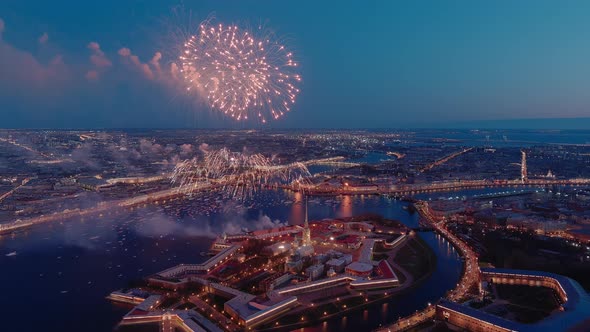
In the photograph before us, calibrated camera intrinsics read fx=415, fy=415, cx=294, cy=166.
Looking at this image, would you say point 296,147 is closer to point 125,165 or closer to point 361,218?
point 125,165

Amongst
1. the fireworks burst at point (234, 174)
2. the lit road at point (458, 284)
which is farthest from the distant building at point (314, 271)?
the fireworks burst at point (234, 174)

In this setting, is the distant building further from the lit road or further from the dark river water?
the lit road

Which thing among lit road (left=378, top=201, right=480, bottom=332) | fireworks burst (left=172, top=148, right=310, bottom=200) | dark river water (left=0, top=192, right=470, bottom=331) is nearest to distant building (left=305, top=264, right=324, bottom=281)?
dark river water (left=0, top=192, right=470, bottom=331)

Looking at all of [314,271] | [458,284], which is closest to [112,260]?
[314,271]

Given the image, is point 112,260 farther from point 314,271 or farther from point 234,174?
point 234,174

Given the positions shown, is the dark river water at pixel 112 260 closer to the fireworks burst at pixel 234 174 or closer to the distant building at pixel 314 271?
the distant building at pixel 314 271

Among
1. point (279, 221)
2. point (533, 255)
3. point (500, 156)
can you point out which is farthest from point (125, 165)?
point (500, 156)
